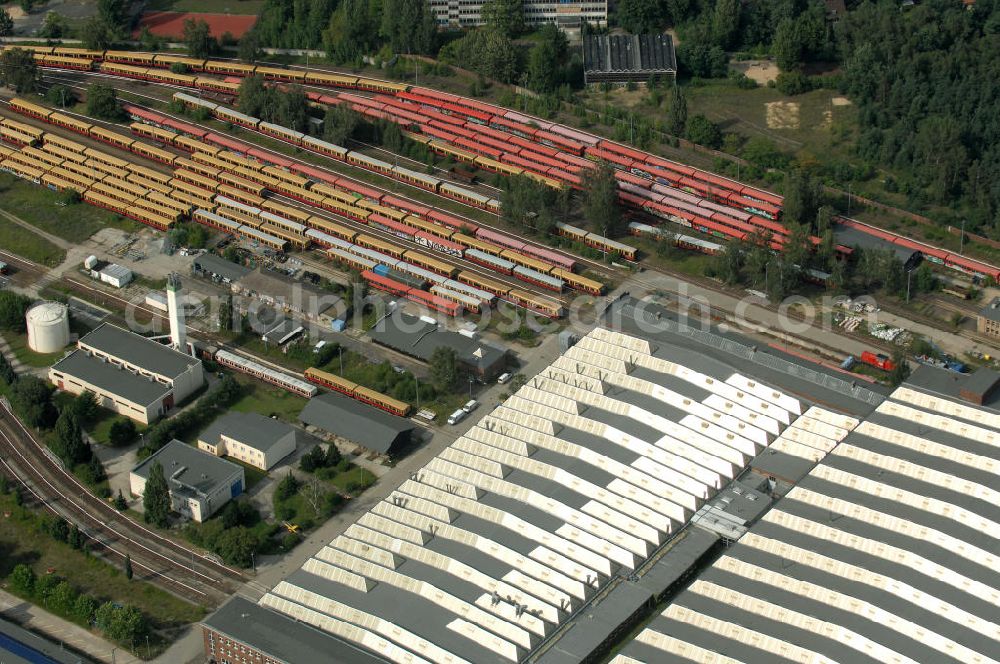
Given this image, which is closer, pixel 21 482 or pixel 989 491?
pixel 989 491

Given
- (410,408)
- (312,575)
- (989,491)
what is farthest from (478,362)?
(989,491)

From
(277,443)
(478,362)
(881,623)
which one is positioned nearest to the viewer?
(881,623)

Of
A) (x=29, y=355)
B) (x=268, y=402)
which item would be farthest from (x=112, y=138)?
(x=268, y=402)

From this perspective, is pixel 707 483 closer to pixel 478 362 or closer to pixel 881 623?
pixel 881 623

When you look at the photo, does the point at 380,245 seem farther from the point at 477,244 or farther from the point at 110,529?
the point at 110,529

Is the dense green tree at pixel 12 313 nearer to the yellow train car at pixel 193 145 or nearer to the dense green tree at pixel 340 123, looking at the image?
the yellow train car at pixel 193 145

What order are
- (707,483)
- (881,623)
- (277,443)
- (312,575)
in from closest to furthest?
(881,623), (312,575), (707,483), (277,443)

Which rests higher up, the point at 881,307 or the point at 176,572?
the point at 881,307
